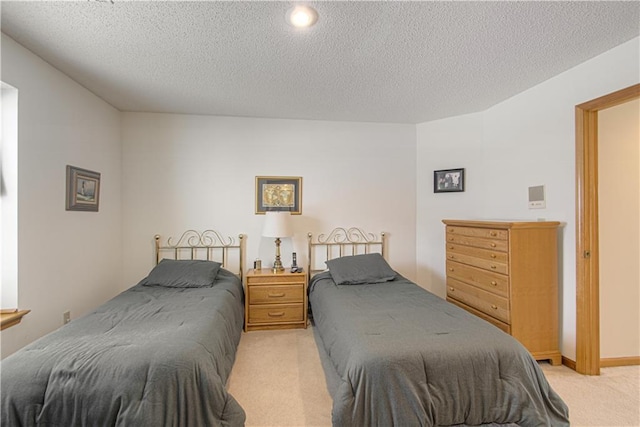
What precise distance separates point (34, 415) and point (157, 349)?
1.86ft

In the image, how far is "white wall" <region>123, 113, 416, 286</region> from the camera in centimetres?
336

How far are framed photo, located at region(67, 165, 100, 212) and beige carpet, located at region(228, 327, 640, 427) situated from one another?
6.65 feet

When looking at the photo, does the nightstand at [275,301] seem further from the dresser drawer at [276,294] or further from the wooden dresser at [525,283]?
the wooden dresser at [525,283]

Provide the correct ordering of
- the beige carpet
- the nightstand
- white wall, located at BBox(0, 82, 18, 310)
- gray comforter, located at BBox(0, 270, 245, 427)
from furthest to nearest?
the nightstand < white wall, located at BBox(0, 82, 18, 310) < the beige carpet < gray comforter, located at BBox(0, 270, 245, 427)

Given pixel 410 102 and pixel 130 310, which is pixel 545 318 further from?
→ pixel 130 310

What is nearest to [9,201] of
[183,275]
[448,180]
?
[183,275]

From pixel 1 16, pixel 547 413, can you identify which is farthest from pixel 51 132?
pixel 547 413

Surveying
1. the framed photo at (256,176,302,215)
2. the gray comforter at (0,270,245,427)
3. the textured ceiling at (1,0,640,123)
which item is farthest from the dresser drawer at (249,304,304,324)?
the textured ceiling at (1,0,640,123)

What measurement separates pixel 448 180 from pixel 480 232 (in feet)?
3.55

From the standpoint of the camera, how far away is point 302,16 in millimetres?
1691

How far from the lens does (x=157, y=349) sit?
4.99ft

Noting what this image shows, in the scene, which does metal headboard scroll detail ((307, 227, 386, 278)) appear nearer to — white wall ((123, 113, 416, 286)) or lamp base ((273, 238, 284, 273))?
white wall ((123, 113, 416, 286))

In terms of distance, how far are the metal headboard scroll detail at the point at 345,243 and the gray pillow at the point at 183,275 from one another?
117cm

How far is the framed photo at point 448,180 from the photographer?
11.4ft
